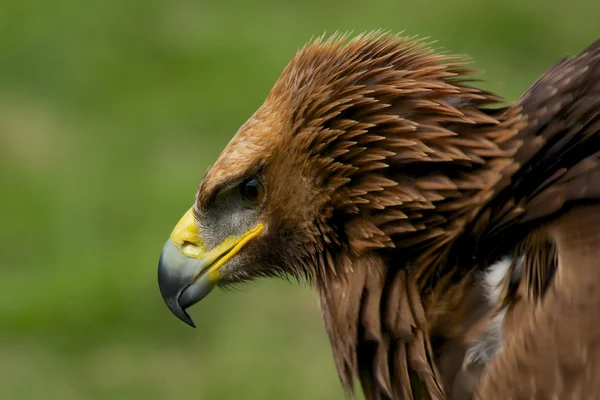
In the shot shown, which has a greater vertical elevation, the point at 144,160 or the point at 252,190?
the point at 252,190

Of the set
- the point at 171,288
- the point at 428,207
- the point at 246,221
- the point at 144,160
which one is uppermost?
the point at 428,207

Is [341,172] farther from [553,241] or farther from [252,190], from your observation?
[553,241]

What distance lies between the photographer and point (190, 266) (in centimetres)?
342

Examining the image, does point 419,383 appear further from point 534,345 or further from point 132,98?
point 132,98

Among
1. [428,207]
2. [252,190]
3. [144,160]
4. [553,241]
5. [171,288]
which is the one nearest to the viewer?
[553,241]

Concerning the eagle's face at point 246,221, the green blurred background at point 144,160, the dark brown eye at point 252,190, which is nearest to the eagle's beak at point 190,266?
the eagle's face at point 246,221

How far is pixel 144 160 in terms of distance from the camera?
7.61m

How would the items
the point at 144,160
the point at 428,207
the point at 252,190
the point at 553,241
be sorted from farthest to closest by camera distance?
the point at 144,160 < the point at 252,190 < the point at 428,207 < the point at 553,241

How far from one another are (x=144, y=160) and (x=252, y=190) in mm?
4366

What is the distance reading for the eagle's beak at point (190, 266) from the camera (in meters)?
3.41

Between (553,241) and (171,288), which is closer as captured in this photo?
(553,241)

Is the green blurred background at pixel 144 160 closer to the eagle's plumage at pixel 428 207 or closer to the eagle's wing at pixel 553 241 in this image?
the eagle's plumage at pixel 428 207

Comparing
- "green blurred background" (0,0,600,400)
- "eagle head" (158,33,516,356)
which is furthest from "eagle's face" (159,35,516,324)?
"green blurred background" (0,0,600,400)

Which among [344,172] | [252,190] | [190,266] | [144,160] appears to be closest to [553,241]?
[344,172]
